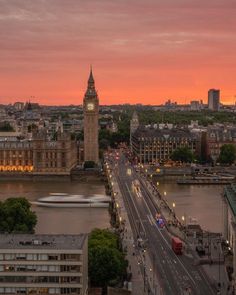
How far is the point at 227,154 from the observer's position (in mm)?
72688

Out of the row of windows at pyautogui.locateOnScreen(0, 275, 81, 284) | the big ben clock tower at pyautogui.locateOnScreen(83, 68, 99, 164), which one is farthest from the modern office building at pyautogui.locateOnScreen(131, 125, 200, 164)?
the row of windows at pyautogui.locateOnScreen(0, 275, 81, 284)

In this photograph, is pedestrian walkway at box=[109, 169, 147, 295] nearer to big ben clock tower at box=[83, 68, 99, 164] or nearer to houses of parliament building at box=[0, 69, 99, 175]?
houses of parliament building at box=[0, 69, 99, 175]

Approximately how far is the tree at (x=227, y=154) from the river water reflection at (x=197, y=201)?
11828 mm

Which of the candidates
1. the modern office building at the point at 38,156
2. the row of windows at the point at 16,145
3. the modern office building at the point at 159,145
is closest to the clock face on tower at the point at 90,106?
the modern office building at the point at 38,156

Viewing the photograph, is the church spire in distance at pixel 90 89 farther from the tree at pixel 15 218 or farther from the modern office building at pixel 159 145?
the tree at pixel 15 218

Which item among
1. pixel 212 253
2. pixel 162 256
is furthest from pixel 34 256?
pixel 212 253

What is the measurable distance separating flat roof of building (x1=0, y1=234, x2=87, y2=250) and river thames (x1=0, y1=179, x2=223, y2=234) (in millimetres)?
11604

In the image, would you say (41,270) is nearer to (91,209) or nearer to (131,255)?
(131,255)

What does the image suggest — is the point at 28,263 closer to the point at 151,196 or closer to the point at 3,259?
the point at 3,259

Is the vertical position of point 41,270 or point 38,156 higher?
point 41,270

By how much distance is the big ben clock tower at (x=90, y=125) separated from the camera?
2837 inches

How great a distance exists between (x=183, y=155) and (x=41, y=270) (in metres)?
52.9

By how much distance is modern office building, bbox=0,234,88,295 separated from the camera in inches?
823

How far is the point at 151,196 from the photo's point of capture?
4700 centimetres
